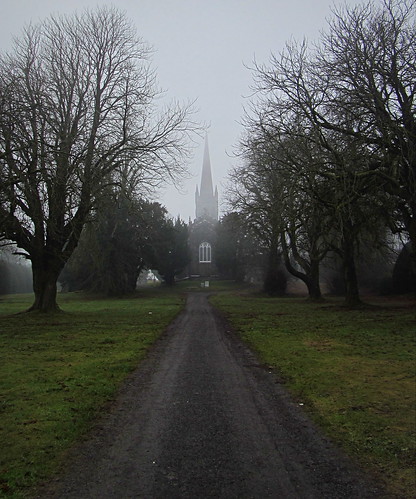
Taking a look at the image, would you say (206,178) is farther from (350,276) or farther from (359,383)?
(359,383)

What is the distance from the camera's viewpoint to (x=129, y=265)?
48.1 m

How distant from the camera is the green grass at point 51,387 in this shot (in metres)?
4.61

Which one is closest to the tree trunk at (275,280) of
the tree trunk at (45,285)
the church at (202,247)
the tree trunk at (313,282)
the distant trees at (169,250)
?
the tree trunk at (313,282)

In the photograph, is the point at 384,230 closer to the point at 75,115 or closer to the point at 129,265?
the point at 75,115

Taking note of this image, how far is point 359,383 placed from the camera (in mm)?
7727

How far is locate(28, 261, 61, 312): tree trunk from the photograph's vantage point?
24.1m

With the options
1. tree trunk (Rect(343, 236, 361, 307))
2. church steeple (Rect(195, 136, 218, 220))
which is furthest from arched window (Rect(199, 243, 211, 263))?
tree trunk (Rect(343, 236, 361, 307))

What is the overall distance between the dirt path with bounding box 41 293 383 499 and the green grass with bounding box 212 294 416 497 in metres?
0.32

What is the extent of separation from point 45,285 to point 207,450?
2149cm

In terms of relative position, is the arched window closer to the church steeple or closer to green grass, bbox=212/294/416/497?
the church steeple

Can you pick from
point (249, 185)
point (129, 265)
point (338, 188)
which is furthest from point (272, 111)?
point (129, 265)

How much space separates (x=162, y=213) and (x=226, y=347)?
44.6 meters

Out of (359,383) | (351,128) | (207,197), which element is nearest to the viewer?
(359,383)

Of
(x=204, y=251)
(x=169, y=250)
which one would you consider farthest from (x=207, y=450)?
(x=204, y=251)
